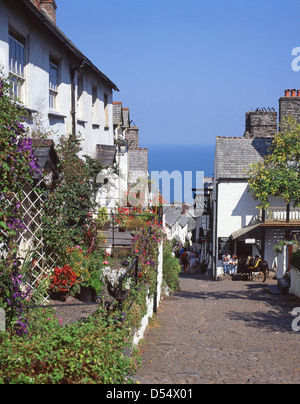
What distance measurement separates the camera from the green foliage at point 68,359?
4.88m

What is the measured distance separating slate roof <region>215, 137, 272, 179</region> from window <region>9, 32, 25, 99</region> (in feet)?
66.0

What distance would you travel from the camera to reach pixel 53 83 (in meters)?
12.2

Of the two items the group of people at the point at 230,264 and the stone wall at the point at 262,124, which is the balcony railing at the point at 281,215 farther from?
the stone wall at the point at 262,124

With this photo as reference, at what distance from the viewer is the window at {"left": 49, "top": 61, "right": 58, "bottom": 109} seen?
39.2 feet

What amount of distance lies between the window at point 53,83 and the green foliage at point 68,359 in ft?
24.6

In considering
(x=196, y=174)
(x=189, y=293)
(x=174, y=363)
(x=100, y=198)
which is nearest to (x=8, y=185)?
(x=174, y=363)

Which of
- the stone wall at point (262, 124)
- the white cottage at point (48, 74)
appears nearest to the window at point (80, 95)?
the white cottage at point (48, 74)

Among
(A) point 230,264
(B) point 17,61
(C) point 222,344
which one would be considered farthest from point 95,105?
(A) point 230,264

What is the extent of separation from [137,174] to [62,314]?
24580 mm

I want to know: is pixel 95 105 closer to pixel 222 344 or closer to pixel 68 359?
pixel 222 344

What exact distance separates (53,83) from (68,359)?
8.71 meters

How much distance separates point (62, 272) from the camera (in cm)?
940

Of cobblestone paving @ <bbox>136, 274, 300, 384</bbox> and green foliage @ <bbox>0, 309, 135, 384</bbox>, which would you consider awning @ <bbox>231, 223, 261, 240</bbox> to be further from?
green foliage @ <bbox>0, 309, 135, 384</bbox>

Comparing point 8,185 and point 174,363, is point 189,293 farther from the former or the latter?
point 8,185
